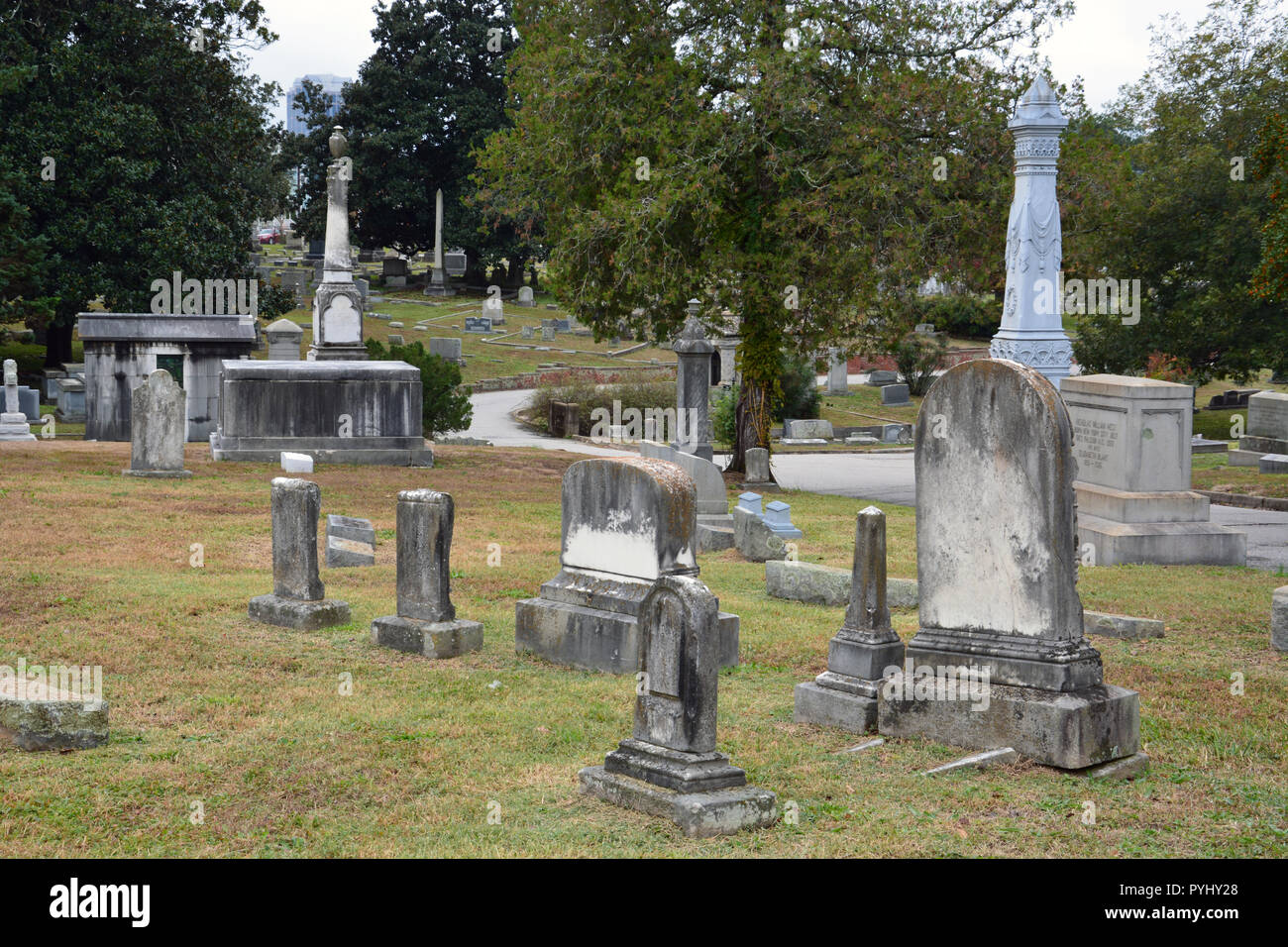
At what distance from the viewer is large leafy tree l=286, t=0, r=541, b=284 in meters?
59.1

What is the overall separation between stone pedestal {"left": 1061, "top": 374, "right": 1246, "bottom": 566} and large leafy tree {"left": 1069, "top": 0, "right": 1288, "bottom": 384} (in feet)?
62.5

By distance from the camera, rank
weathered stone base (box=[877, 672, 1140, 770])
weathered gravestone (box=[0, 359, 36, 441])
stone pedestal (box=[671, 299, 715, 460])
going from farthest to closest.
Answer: weathered gravestone (box=[0, 359, 36, 441]), stone pedestal (box=[671, 299, 715, 460]), weathered stone base (box=[877, 672, 1140, 770])

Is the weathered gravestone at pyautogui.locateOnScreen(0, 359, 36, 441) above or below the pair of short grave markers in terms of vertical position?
above

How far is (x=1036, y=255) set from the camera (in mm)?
15008

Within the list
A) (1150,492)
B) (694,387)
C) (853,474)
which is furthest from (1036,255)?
(853,474)

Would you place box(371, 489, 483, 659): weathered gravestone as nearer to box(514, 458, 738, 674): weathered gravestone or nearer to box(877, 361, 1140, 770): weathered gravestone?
box(514, 458, 738, 674): weathered gravestone

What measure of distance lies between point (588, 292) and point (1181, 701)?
1686 cm

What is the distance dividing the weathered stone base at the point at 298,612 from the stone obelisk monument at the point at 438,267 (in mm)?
50518

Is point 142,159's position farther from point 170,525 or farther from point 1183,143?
point 1183,143

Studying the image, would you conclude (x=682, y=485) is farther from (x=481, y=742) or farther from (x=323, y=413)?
(x=323, y=413)

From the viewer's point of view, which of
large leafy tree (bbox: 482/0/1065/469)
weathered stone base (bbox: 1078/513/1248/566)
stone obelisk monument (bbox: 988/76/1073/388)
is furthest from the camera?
large leafy tree (bbox: 482/0/1065/469)

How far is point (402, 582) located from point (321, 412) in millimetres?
11672

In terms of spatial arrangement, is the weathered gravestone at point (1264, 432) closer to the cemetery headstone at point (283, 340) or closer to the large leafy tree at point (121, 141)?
the cemetery headstone at point (283, 340)

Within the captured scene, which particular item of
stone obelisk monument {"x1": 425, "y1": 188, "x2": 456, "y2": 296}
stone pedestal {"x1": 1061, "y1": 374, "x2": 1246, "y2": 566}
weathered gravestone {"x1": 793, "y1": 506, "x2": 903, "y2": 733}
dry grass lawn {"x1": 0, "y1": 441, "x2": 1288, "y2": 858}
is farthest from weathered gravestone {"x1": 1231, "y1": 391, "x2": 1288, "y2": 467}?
stone obelisk monument {"x1": 425, "y1": 188, "x2": 456, "y2": 296}
